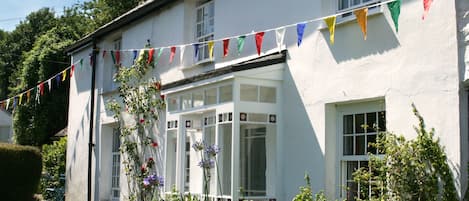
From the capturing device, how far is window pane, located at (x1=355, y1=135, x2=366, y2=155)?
881 centimetres

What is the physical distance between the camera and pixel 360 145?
29.1ft

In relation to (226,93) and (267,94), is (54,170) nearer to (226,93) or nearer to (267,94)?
(226,93)

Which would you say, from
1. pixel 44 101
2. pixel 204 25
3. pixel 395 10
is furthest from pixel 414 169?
pixel 44 101

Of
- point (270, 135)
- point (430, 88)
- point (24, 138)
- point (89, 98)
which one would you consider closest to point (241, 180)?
point (270, 135)

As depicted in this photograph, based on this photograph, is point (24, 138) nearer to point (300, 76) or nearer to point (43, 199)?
point (43, 199)

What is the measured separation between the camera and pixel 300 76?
32.6 feet

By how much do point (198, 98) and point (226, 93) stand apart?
1138 mm

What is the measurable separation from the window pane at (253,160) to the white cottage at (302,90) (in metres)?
0.02

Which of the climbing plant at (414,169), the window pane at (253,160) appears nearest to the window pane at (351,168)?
the climbing plant at (414,169)

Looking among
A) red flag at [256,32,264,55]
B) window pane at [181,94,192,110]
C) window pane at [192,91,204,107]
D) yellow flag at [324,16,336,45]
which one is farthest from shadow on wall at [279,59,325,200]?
window pane at [181,94,192,110]

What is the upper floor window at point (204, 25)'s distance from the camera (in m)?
13.3

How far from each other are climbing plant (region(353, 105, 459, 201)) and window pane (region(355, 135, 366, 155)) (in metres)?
0.74

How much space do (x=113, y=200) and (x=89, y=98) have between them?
3527 millimetres

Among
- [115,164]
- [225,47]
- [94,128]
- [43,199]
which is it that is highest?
[225,47]
